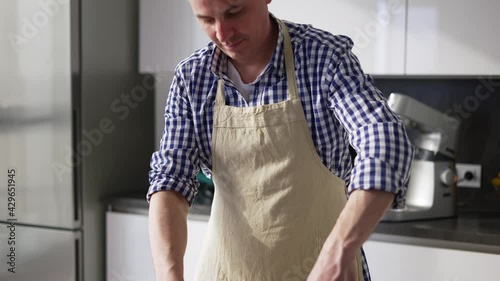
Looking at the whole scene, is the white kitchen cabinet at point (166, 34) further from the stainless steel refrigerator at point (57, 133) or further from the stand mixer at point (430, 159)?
the stand mixer at point (430, 159)

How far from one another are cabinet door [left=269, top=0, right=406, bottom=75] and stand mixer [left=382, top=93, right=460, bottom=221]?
0.43ft

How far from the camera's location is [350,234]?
1.09 meters

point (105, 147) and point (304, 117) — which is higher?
point (304, 117)

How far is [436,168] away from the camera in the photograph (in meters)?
2.22

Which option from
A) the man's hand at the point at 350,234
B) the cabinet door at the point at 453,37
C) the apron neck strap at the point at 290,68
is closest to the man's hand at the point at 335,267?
the man's hand at the point at 350,234

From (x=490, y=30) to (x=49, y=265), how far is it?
1573 millimetres

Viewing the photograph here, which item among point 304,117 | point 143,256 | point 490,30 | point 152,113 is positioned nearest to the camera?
Answer: point 304,117

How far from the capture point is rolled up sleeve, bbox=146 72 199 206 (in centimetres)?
135

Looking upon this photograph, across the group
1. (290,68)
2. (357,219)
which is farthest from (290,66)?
(357,219)

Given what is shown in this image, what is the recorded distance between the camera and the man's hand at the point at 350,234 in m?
1.08

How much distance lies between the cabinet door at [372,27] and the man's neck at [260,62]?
2.99 ft

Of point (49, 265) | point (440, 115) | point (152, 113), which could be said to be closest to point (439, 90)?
point (440, 115)

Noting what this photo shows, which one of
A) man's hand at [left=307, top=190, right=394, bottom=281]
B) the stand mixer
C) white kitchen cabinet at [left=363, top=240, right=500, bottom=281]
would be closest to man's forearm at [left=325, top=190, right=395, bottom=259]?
man's hand at [left=307, top=190, right=394, bottom=281]

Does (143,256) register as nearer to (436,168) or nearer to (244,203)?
(436,168)
